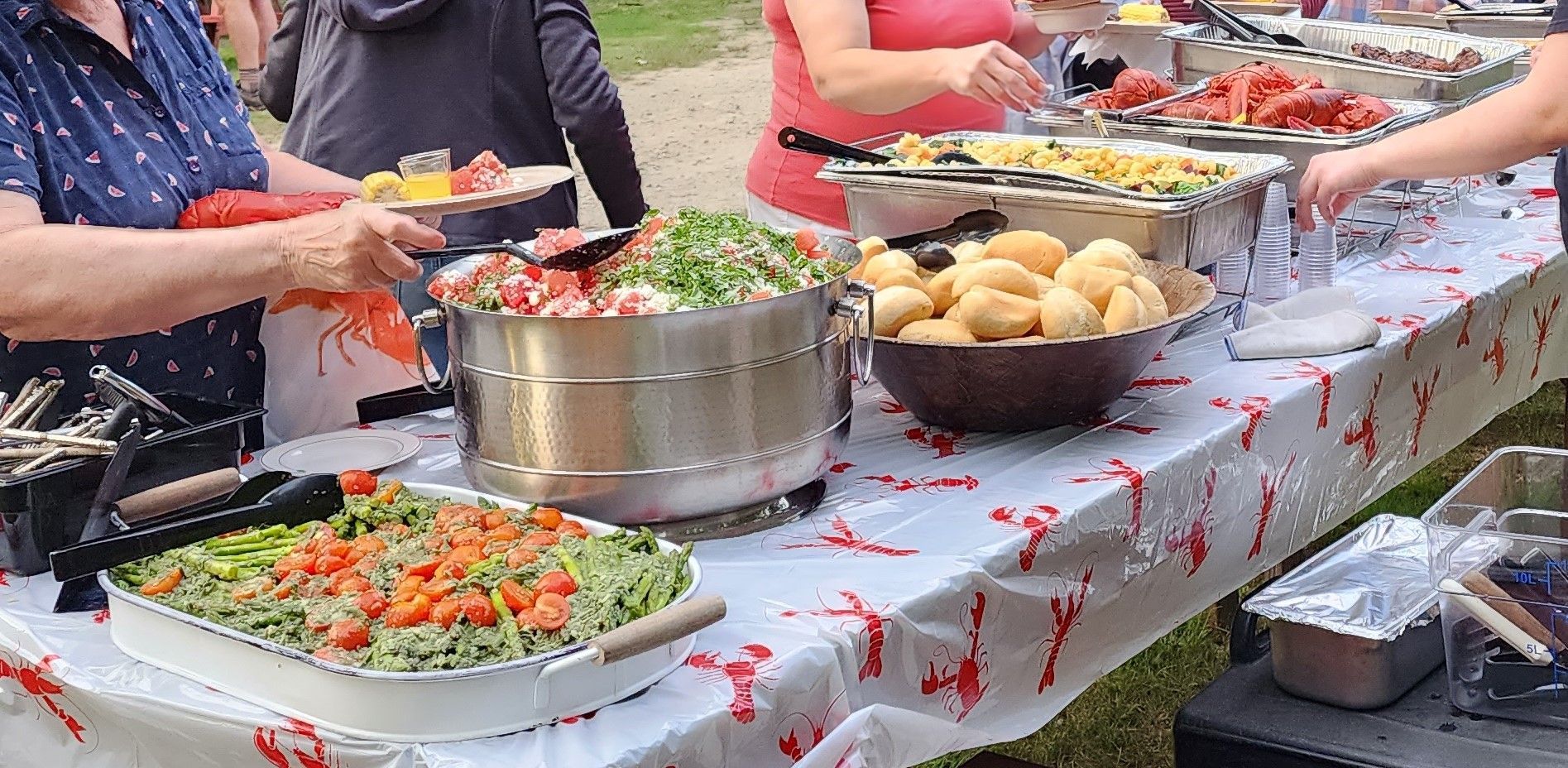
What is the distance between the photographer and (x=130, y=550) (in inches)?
47.1

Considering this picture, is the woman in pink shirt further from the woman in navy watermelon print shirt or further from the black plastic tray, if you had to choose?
the black plastic tray

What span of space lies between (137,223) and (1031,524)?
1.11 meters

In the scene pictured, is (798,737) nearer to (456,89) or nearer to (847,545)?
(847,545)

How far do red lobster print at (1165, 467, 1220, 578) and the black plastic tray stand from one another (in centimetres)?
103

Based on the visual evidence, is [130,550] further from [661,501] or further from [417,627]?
[661,501]

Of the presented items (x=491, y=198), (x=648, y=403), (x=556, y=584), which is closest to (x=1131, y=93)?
(x=491, y=198)

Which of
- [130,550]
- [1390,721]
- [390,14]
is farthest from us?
[390,14]

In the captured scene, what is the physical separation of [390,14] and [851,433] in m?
1.42

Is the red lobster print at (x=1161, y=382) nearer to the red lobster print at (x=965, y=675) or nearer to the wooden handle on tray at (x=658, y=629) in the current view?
the red lobster print at (x=965, y=675)

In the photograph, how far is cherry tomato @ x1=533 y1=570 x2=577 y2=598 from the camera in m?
1.12

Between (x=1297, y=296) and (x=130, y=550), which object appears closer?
(x=130, y=550)

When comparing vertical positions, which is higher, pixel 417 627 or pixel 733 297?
pixel 733 297

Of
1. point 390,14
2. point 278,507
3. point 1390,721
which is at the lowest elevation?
point 1390,721

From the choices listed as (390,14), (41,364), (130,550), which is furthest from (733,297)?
(390,14)
